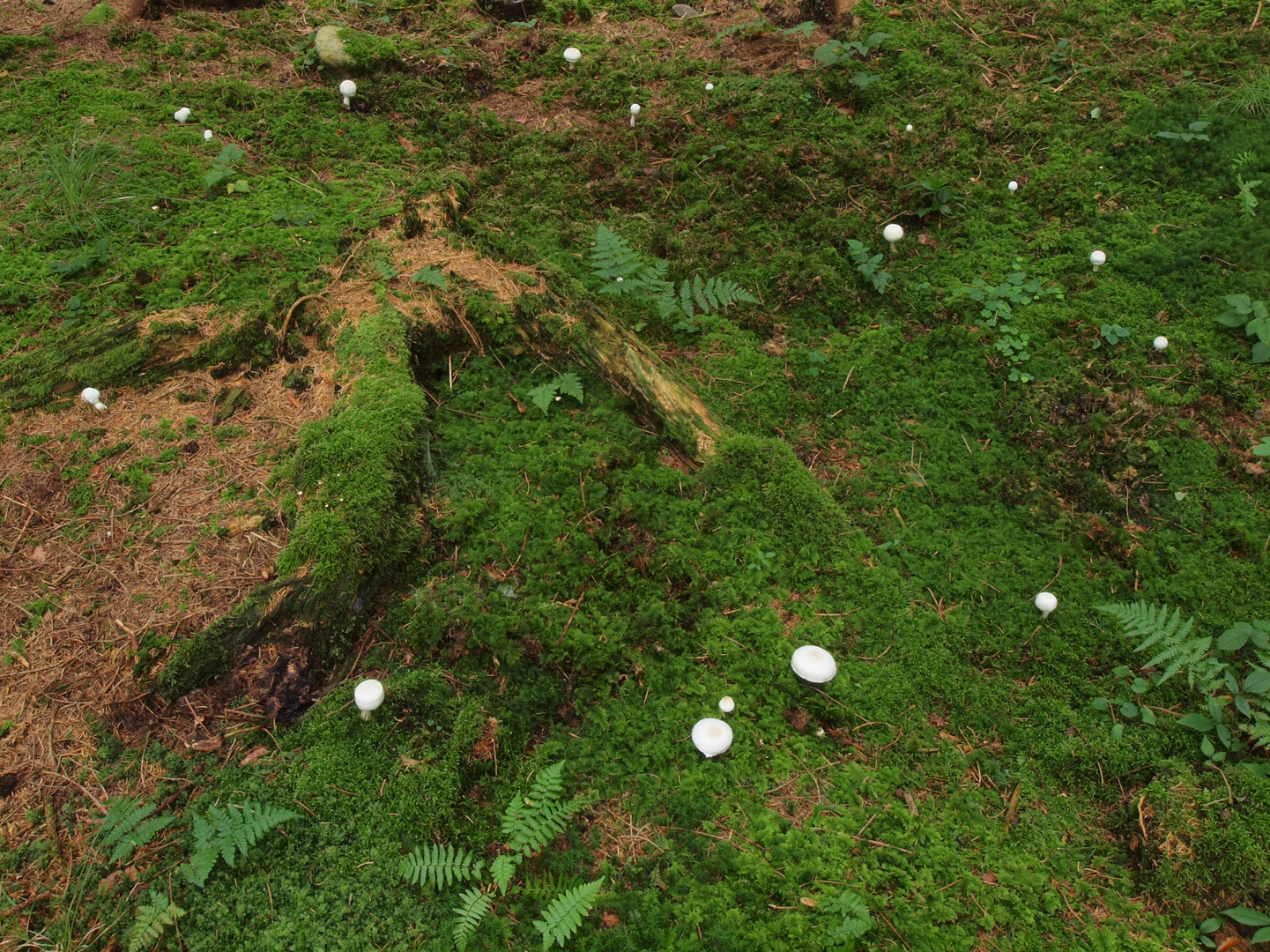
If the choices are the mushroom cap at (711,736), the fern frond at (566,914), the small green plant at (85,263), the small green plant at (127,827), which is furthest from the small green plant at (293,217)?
the fern frond at (566,914)

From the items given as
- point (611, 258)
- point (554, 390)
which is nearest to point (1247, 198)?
point (611, 258)

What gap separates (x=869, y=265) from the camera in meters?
5.30

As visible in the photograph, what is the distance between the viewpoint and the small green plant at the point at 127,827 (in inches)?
114

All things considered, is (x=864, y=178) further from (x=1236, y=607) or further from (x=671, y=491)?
(x=1236, y=607)

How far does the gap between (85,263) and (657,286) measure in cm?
410

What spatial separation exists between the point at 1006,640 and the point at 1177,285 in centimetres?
317

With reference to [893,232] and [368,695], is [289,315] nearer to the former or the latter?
[368,695]

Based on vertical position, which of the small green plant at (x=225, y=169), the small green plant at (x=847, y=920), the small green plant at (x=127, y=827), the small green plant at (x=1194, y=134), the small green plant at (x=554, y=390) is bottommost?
the small green plant at (x=847, y=920)

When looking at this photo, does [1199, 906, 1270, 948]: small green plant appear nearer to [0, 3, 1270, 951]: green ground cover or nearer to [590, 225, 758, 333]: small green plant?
[0, 3, 1270, 951]: green ground cover

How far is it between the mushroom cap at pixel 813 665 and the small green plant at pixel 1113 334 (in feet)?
10.4

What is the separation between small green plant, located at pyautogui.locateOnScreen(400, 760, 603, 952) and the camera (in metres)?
2.74

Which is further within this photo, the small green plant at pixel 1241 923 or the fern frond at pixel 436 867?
the fern frond at pixel 436 867

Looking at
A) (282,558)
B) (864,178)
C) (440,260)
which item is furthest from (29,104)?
(864,178)

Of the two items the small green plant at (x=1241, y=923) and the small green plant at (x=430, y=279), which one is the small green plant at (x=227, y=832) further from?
the small green plant at (x=1241, y=923)
